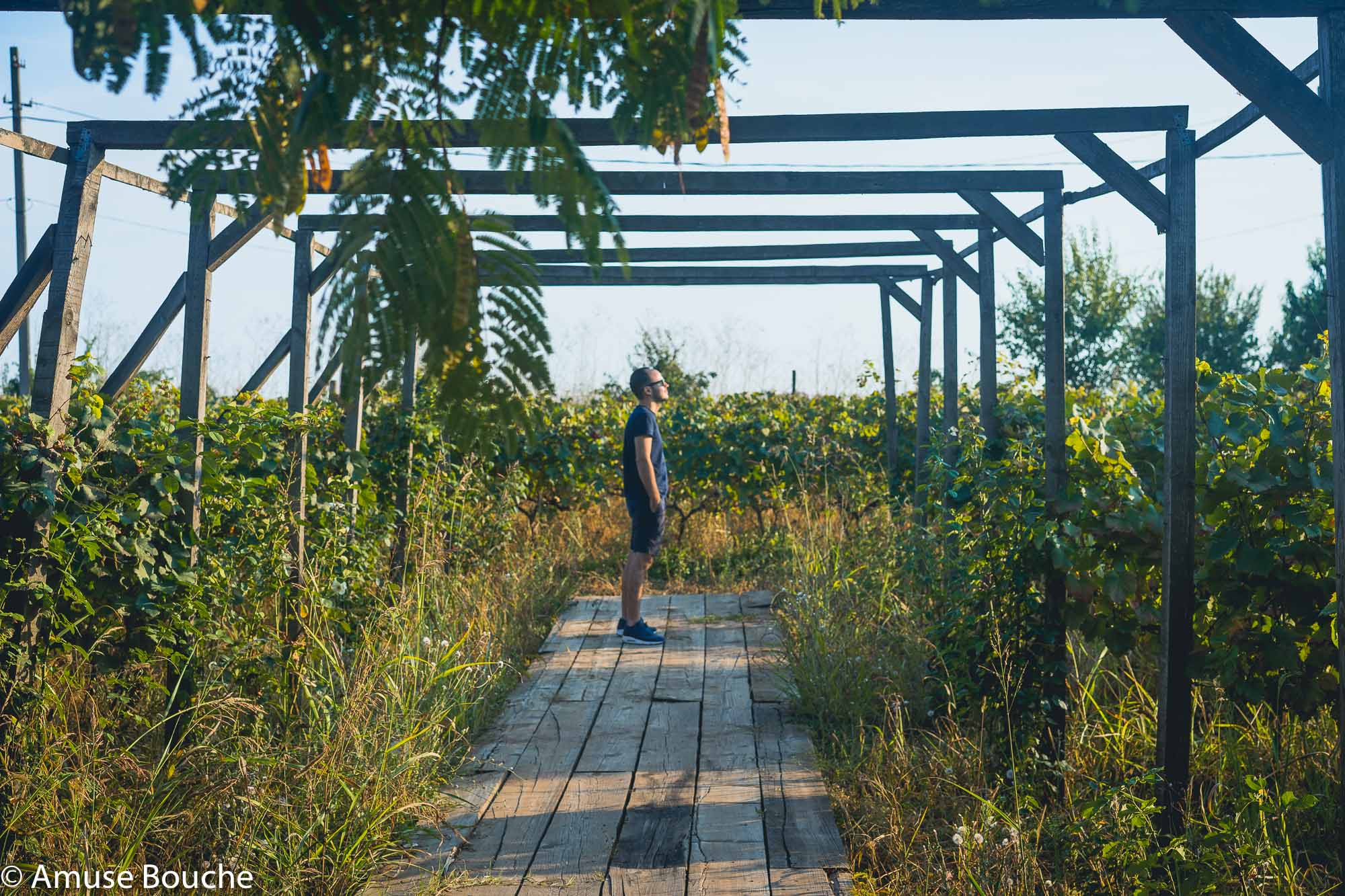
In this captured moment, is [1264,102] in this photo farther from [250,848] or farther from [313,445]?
[313,445]

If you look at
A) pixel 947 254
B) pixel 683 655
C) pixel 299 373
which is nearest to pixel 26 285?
pixel 299 373

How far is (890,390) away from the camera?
998 centimetres

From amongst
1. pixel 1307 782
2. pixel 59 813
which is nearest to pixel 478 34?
pixel 59 813

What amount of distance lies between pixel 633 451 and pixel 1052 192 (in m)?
2.92

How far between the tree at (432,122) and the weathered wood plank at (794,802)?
2.54 m

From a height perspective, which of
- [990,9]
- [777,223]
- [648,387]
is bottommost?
[648,387]

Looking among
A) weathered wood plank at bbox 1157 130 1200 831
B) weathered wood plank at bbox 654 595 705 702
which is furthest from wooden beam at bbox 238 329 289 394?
weathered wood plank at bbox 1157 130 1200 831

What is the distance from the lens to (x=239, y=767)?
10.6 ft

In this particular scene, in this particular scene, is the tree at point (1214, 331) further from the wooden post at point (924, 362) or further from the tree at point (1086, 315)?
the wooden post at point (924, 362)

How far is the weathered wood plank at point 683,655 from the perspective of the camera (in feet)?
18.6

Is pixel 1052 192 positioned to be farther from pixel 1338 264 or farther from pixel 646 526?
pixel 646 526

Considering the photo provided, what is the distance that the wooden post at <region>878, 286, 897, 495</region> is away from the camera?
9.66 meters

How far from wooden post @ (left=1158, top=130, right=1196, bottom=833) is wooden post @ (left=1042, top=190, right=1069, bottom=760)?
44cm

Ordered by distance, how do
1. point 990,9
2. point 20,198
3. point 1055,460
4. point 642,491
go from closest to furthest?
point 990,9
point 1055,460
point 642,491
point 20,198
